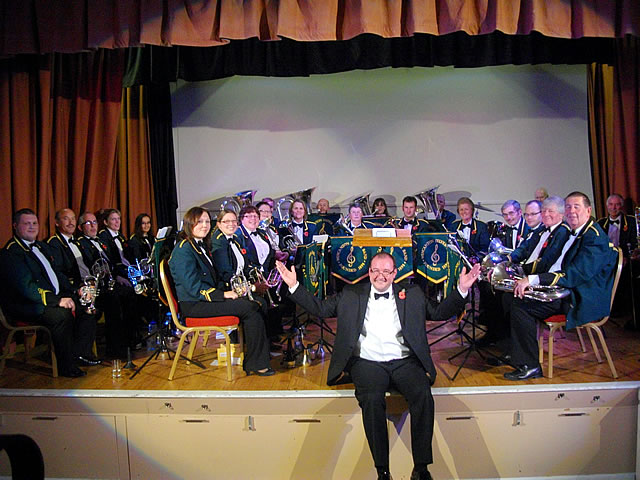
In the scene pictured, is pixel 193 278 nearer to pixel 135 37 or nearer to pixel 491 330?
pixel 135 37

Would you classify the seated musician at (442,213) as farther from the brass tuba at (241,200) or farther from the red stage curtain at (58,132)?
the red stage curtain at (58,132)

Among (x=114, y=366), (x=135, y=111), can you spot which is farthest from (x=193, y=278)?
(x=135, y=111)

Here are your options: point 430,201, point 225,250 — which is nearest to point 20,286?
point 225,250

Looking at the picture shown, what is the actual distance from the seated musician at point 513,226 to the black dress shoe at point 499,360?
5.40 ft

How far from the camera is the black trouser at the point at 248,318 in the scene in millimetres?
4402

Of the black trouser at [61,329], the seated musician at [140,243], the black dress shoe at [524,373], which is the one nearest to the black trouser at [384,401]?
the black dress shoe at [524,373]

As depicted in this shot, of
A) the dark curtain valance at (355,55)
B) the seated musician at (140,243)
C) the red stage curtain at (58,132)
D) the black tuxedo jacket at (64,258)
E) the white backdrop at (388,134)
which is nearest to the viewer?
the black tuxedo jacket at (64,258)

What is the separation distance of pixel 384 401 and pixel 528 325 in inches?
59.2

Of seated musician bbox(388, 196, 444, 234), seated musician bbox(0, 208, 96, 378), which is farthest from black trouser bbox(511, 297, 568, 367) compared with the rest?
seated musician bbox(0, 208, 96, 378)

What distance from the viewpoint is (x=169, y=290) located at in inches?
175

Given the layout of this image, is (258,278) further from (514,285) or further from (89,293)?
(514,285)

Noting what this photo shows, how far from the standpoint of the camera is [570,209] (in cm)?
432

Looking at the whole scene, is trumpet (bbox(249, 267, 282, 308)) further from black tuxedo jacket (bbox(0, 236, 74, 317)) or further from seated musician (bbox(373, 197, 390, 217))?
seated musician (bbox(373, 197, 390, 217))

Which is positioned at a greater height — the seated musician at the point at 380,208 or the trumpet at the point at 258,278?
the seated musician at the point at 380,208
